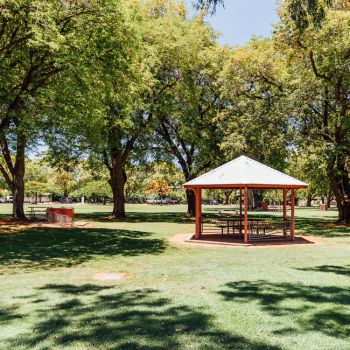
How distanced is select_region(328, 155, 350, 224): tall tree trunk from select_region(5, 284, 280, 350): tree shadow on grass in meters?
21.9

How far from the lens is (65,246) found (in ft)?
51.1

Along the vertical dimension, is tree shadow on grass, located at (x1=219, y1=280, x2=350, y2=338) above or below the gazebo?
below

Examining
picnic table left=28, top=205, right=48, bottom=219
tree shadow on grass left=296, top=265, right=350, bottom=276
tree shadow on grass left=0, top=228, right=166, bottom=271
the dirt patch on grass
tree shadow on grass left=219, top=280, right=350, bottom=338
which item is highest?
picnic table left=28, top=205, right=48, bottom=219

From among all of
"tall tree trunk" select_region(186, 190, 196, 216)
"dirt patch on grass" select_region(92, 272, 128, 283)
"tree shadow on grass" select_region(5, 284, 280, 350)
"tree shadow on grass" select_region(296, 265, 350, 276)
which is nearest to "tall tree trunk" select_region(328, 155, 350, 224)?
"tall tree trunk" select_region(186, 190, 196, 216)

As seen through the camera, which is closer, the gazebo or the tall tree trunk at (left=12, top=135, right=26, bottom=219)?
the gazebo

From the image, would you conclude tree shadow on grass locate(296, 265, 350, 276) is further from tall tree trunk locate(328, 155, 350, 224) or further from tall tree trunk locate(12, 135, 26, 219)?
tall tree trunk locate(12, 135, 26, 219)

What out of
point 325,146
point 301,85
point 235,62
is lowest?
point 325,146

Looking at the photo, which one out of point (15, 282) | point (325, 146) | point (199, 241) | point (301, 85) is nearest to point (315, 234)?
point (325, 146)

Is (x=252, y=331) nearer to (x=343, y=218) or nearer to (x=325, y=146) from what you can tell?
(x=325, y=146)

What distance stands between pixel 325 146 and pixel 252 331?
1998 centimetres

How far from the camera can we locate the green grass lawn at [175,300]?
18.5 feet

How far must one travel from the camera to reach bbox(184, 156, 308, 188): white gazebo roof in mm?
17000

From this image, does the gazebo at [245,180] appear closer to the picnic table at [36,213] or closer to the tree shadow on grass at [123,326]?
the tree shadow on grass at [123,326]

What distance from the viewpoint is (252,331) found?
19.4 ft
